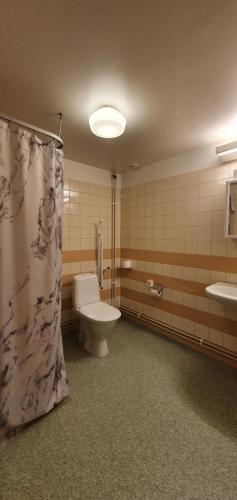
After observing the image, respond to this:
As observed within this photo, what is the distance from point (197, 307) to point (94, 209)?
1.78 meters

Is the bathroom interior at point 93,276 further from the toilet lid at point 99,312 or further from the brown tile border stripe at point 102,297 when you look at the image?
the brown tile border stripe at point 102,297

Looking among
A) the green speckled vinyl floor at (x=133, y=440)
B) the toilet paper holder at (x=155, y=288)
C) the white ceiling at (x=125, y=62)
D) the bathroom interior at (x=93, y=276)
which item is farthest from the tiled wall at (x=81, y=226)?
the green speckled vinyl floor at (x=133, y=440)

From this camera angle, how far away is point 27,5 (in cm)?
83

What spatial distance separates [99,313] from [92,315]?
0.10 m

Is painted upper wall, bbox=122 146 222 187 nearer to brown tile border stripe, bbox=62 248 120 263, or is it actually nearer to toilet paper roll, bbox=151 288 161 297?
brown tile border stripe, bbox=62 248 120 263

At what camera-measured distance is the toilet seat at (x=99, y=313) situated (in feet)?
6.61

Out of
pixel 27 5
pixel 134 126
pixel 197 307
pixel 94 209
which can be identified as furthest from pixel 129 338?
pixel 27 5

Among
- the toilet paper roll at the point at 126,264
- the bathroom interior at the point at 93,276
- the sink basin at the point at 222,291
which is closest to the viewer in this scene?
the bathroom interior at the point at 93,276

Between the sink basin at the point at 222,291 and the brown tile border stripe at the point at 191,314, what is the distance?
1.13ft

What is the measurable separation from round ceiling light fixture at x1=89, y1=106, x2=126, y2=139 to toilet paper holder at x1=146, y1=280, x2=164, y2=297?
1793mm

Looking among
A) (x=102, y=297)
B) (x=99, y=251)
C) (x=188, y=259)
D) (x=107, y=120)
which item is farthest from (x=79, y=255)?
(x=107, y=120)

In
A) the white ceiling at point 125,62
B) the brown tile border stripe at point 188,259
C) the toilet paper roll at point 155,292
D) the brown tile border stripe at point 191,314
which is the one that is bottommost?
the brown tile border stripe at point 191,314

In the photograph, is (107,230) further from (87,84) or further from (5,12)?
(5,12)

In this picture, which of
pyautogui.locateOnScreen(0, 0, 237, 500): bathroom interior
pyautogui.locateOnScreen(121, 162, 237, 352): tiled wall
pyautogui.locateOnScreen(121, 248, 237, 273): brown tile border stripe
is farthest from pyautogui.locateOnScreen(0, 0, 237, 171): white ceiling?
pyautogui.locateOnScreen(121, 248, 237, 273): brown tile border stripe
